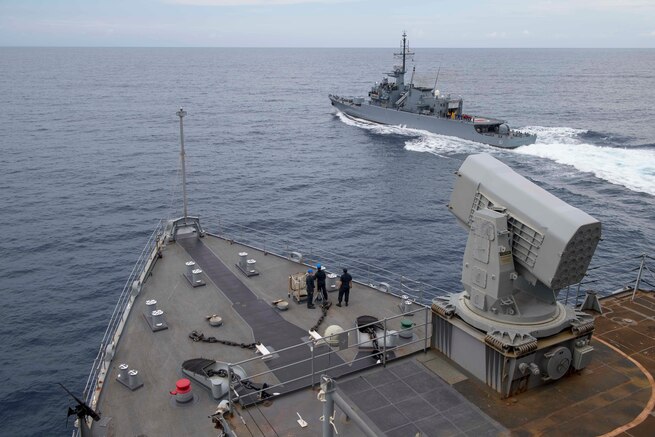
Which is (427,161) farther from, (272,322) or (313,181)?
(272,322)

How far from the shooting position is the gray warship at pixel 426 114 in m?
81.3

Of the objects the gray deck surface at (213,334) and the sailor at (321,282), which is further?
the sailor at (321,282)

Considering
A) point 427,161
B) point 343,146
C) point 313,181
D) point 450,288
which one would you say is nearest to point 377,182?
point 313,181

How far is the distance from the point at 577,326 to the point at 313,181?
1972 inches

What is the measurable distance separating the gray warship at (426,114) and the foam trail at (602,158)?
429 centimetres

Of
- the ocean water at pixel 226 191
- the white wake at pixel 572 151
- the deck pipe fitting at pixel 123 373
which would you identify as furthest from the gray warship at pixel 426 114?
the deck pipe fitting at pixel 123 373

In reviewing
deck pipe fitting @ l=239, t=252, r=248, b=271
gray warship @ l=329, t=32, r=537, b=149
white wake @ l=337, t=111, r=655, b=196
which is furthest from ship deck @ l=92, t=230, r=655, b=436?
gray warship @ l=329, t=32, r=537, b=149

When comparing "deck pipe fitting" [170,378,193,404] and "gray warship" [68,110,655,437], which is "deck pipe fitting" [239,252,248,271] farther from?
"deck pipe fitting" [170,378,193,404]

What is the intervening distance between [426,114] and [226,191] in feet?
157

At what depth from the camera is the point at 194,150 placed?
252 feet

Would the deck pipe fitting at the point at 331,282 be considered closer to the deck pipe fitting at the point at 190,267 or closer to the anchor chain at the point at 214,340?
the anchor chain at the point at 214,340

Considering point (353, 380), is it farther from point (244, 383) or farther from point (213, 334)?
point (213, 334)

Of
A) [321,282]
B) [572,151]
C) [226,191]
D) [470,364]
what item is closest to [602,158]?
[572,151]

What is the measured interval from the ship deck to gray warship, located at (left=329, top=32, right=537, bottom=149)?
66681 millimetres
